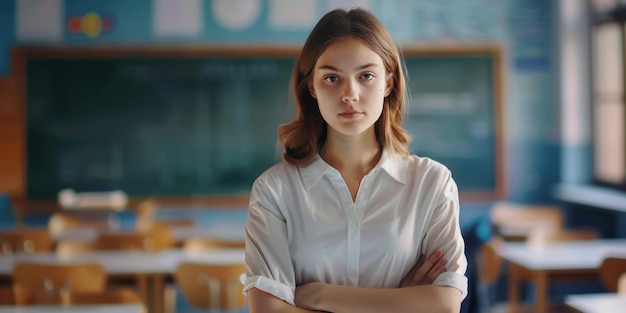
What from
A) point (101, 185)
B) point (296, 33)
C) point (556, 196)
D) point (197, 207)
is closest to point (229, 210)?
point (197, 207)

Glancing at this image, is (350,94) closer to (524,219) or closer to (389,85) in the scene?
(389,85)

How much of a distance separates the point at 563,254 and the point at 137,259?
7.73 ft

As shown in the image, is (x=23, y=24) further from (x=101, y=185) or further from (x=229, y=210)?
(x=229, y=210)

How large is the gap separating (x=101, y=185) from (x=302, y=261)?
5262 millimetres

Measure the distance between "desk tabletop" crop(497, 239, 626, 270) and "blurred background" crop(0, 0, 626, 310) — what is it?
1.69m

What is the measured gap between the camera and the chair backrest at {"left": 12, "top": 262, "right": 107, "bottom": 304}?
353cm

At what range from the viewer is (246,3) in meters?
6.31

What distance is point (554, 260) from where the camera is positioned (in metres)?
4.03

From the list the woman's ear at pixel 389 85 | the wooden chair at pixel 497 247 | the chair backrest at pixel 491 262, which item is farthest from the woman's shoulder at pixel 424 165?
the chair backrest at pixel 491 262

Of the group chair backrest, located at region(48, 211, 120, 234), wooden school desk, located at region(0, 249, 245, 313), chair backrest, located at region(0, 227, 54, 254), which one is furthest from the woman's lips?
chair backrest, located at region(48, 211, 120, 234)

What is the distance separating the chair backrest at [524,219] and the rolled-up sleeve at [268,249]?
4.14m

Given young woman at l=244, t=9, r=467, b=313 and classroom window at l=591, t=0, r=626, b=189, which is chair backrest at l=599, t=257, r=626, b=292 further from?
young woman at l=244, t=9, r=467, b=313

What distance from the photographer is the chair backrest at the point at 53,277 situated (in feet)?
11.6

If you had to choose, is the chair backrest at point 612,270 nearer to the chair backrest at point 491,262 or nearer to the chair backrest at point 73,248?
the chair backrest at point 491,262
